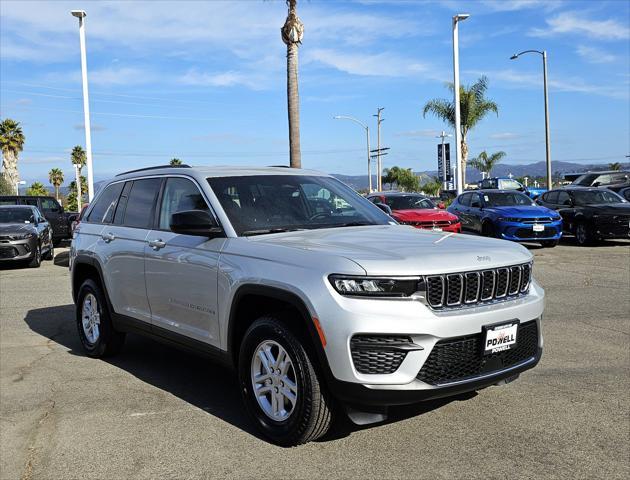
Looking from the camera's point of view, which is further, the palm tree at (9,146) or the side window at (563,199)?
the palm tree at (9,146)

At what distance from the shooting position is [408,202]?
17.5 meters

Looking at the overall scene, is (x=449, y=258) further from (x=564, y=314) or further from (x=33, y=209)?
(x=33, y=209)

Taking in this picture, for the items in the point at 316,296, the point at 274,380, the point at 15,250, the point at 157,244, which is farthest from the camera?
the point at 15,250

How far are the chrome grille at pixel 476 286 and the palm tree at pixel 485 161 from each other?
64233 millimetres

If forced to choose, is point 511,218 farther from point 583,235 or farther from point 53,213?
point 53,213

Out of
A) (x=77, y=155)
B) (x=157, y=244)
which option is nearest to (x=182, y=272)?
(x=157, y=244)

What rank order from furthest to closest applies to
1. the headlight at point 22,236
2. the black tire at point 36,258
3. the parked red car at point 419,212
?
the parked red car at point 419,212 < the black tire at point 36,258 < the headlight at point 22,236

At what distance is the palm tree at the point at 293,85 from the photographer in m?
19.9

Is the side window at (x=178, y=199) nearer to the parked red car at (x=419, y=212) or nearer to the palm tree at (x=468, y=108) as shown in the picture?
the parked red car at (x=419, y=212)

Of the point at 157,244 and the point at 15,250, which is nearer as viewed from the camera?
the point at 157,244

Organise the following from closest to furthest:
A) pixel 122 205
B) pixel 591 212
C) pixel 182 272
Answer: pixel 182 272
pixel 122 205
pixel 591 212

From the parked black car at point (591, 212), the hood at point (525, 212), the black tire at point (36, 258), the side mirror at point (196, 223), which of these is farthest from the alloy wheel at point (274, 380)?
the parked black car at point (591, 212)

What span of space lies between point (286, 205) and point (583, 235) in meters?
14.0

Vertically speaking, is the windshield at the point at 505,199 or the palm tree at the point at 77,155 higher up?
the palm tree at the point at 77,155
